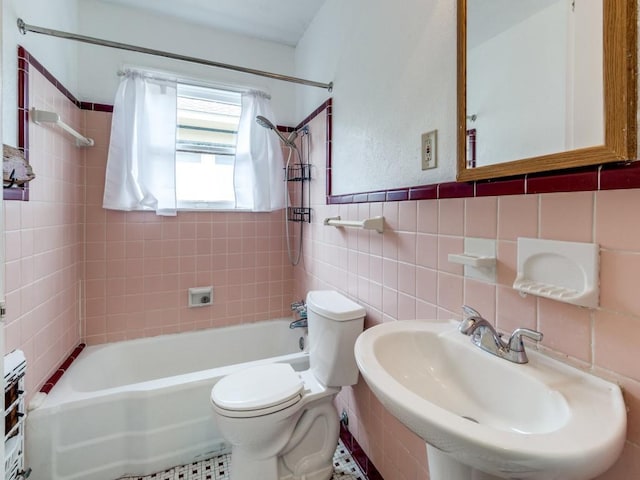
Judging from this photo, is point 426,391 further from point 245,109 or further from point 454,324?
point 245,109

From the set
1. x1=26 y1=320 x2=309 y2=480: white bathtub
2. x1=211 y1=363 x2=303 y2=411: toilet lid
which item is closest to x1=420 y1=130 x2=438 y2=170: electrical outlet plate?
x1=211 y1=363 x2=303 y2=411: toilet lid

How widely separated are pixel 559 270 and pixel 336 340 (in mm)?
903

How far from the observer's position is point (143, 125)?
1.93m

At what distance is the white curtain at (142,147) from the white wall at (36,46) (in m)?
0.28

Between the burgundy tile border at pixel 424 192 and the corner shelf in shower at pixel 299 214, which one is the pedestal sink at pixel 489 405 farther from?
the corner shelf in shower at pixel 299 214

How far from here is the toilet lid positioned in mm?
1208

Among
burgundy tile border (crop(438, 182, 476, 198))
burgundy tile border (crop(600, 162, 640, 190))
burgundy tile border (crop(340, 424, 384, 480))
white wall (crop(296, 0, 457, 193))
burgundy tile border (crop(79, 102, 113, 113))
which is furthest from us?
burgundy tile border (crop(79, 102, 113, 113))

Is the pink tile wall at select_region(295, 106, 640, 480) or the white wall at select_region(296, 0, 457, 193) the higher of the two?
the white wall at select_region(296, 0, 457, 193)

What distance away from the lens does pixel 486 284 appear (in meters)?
0.91

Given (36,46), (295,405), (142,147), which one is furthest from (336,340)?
(36,46)

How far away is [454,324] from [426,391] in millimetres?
235

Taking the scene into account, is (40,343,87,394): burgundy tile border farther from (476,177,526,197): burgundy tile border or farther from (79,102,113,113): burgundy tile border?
(476,177,526,197): burgundy tile border

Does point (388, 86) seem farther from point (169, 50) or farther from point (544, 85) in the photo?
point (169, 50)

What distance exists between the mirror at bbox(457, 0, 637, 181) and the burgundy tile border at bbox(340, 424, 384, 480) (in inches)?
53.6
